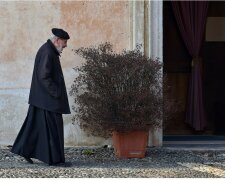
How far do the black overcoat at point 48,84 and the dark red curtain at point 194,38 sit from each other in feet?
12.6

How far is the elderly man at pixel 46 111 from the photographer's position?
8.20 metres

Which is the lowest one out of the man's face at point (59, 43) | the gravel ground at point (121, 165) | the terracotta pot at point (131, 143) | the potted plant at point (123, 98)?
the gravel ground at point (121, 165)

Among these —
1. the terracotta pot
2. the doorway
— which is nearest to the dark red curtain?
the doorway

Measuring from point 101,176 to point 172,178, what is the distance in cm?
85

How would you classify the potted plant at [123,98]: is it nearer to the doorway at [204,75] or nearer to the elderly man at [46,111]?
the elderly man at [46,111]

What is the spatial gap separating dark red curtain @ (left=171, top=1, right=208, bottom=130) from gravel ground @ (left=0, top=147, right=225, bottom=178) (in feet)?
5.89

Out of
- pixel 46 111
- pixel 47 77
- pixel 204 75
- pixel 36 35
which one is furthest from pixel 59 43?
pixel 204 75

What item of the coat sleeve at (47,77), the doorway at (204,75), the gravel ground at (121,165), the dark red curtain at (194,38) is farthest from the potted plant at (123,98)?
the doorway at (204,75)

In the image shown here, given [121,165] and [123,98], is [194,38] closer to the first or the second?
[123,98]

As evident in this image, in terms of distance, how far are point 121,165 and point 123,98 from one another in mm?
947

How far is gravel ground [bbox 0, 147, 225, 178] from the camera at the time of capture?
7.88 meters

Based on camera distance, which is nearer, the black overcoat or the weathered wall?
the black overcoat

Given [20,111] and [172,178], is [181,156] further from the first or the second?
[20,111]

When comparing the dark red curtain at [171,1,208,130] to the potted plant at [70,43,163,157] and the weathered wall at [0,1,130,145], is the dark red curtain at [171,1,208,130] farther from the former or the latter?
the potted plant at [70,43,163,157]
